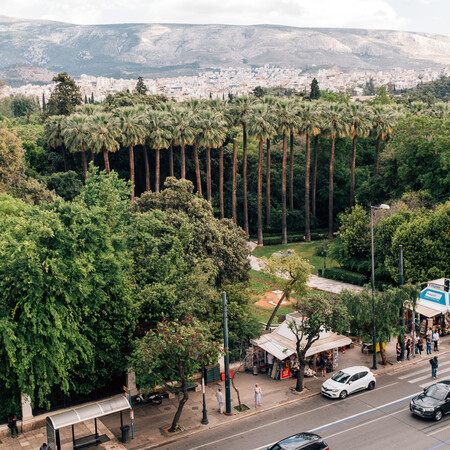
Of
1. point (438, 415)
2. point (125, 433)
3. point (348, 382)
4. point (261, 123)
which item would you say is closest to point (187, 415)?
point (125, 433)

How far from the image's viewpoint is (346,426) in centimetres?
2717

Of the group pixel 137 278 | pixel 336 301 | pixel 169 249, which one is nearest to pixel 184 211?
pixel 169 249

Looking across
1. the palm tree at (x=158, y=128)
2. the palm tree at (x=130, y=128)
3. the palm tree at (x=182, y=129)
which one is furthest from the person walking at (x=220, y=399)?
the palm tree at (x=182, y=129)

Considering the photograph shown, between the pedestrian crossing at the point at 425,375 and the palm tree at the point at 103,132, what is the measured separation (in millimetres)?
38784

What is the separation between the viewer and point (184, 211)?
40.5 meters

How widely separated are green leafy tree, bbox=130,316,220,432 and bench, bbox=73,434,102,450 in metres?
3.12

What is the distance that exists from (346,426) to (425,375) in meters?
8.35

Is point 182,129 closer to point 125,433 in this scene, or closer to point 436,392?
point 125,433

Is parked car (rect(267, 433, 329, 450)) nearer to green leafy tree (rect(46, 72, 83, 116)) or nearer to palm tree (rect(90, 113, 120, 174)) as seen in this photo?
palm tree (rect(90, 113, 120, 174))

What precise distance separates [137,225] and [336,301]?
1242 cm

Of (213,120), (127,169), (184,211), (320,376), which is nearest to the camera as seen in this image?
(320,376)

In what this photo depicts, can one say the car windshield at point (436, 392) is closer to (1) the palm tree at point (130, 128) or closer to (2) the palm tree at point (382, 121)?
(1) the palm tree at point (130, 128)

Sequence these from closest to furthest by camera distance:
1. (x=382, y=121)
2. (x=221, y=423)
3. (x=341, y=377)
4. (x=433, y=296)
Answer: (x=221, y=423)
(x=341, y=377)
(x=433, y=296)
(x=382, y=121)

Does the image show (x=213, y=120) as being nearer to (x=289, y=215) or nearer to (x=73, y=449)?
(x=289, y=215)
